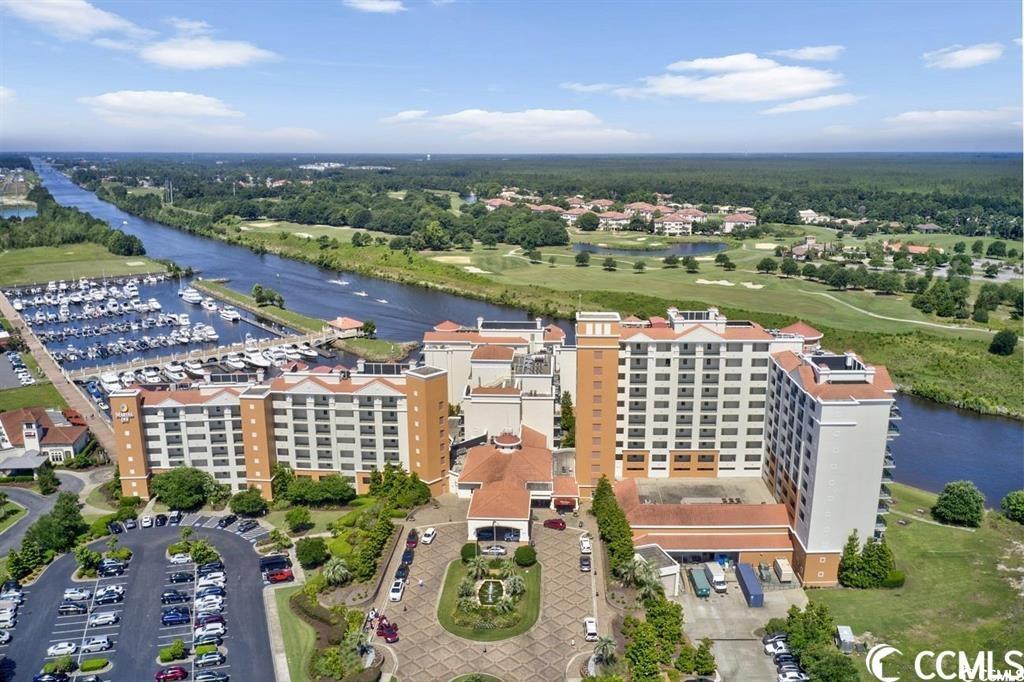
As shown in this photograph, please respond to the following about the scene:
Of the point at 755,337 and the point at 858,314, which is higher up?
the point at 755,337

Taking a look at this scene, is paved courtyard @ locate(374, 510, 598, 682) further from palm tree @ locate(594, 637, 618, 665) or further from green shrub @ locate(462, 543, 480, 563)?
palm tree @ locate(594, 637, 618, 665)

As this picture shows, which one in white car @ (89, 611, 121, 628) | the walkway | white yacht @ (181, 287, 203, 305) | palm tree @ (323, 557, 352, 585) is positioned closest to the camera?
white car @ (89, 611, 121, 628)

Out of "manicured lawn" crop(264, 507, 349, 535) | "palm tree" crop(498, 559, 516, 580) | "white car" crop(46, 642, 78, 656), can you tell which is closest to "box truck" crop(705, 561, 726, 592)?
"palm tree" crop(498, 559, 516, 580)

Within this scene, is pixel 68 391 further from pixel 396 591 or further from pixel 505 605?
pixel 505 605

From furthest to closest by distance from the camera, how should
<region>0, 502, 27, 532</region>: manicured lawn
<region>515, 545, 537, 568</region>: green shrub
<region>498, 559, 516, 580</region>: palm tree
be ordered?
<region>0, 502, 27, 532</region>: manicured lawn → <region>515, 545, 537, 568</region>: green shrub → <region>498, 559, 516, 580</region>: palm tree

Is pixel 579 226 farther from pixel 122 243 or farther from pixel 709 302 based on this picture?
pixel 122 243

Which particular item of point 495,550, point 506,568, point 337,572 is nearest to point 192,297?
point 337,572

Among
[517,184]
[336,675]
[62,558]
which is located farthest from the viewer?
[517,184]

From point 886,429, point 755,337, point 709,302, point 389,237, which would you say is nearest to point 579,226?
point 389,237
